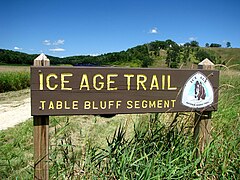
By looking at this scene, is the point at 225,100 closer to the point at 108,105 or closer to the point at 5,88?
the point at 108,105

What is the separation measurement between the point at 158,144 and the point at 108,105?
0.55 meters

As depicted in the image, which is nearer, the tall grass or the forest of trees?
the forest of trees

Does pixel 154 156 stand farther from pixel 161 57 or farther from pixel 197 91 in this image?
pixel 161 57

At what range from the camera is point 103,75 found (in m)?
2.02

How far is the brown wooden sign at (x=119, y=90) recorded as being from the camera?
6.23ft

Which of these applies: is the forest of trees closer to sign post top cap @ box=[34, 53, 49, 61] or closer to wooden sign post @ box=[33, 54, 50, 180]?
sign post top cap @ box=[34, 53, 49, 61]

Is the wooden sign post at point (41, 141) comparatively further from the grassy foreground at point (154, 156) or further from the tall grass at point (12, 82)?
the tall grass at point (12, 82)

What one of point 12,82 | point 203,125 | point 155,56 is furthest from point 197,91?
point 12,82

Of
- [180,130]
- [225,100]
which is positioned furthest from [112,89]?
[225,100]

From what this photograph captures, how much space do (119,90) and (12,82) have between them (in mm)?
15723

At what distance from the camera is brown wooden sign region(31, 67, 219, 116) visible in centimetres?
190

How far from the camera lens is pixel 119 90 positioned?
6.80 ft

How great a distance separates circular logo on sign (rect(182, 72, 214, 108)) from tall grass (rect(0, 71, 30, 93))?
49.9ft

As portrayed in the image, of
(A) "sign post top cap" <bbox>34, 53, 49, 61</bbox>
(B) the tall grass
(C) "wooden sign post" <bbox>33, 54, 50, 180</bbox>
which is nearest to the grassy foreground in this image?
(C) "wooden sign post" <bbox>33, 54, 50, 180</bbox>
